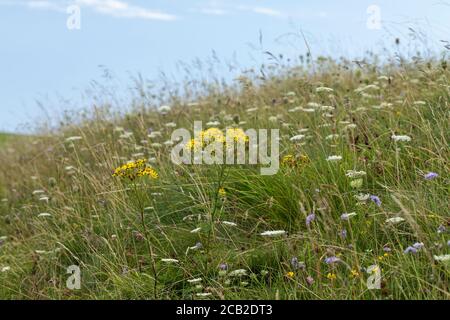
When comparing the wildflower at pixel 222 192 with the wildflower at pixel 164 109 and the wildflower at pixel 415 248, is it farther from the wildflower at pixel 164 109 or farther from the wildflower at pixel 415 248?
the wildflower at pixel 164 109

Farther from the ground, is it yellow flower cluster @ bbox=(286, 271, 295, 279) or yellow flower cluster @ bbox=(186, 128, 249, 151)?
yellow flower cluster @ bbox=(186, 128, 249, 151)

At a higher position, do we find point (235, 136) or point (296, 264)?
point (235, 136)

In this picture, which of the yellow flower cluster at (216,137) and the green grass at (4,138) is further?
the green grass at (4,138)

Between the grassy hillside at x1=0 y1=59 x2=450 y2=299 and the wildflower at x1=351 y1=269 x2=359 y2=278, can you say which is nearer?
the wildflower at x1=351 y1=269 x2=359 y2=278

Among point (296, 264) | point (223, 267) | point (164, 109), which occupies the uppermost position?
point (164, 109)

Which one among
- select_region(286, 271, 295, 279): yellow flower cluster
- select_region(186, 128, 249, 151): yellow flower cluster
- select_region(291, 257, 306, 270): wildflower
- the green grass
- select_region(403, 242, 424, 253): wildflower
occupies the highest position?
select_region(186, 128, 249, 151): yellow flower cluster

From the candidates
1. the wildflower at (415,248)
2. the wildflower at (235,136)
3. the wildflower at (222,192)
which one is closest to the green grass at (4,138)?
the wildflower at (222,192)

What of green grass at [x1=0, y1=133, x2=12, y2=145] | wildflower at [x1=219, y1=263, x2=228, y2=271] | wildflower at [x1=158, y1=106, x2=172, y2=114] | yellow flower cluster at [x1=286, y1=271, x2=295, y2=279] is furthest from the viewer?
green grass at [x1=0, y1=133, x2=12, y2=145]

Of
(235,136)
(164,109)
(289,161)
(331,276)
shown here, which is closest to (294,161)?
(289,161)

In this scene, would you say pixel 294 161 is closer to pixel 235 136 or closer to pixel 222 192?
pixel 222 192

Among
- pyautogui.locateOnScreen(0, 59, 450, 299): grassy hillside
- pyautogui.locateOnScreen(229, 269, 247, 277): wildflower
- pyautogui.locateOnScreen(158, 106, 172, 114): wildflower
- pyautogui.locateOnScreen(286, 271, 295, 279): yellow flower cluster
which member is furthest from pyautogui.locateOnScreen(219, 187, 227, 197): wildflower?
pyautogui.locateOnScreen(158, 106, 172, 114): wildflower

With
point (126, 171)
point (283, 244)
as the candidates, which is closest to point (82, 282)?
point (126, 171)

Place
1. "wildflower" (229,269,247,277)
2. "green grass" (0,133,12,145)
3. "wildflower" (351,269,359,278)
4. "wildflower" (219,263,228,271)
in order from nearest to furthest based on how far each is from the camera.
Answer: "wildflower" (351,269,359,278) < "wildflower" (229,269,247,277) < "wildflower" (219,263,228,271) < "green grass" (0,133,12,145)

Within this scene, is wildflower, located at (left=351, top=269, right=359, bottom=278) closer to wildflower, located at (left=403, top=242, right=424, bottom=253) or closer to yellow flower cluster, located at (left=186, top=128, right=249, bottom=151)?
wildflower, located at (left=403, top=242, right=424, bottom=253)
